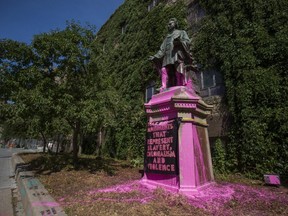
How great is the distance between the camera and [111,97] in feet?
29.3

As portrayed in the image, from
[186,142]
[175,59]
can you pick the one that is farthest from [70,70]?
[186,142]

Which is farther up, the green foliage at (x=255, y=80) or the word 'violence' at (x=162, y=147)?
the green foliage at (x=255, y=80)

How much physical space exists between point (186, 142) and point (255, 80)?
5087 mm

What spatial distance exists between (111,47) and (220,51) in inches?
546

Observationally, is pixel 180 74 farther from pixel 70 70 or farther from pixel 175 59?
pixel 70 70

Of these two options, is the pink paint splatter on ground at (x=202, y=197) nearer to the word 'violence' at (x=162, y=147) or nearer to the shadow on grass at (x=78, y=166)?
the word 'violence' at (x=162, y=147)

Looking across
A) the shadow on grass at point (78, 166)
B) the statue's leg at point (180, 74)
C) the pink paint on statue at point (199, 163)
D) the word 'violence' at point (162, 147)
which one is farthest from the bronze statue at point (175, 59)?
the shadow on grass at point (78, 166)

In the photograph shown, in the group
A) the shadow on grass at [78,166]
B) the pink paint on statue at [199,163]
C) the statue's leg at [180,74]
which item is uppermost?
the statue's leg at [180,74]

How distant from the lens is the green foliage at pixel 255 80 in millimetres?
8203

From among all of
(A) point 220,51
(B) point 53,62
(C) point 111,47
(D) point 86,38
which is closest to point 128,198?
(B) point 53,62

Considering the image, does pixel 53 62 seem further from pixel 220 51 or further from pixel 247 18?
pixel 247 18

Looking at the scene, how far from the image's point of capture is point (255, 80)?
891 cm

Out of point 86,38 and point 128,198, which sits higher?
point 86,38

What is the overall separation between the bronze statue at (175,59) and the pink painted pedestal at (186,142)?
0.60 metres
